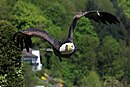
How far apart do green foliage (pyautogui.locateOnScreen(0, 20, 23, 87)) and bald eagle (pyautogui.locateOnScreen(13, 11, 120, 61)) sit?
129 inches

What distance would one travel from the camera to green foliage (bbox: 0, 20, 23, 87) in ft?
78.3

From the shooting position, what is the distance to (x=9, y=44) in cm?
2383

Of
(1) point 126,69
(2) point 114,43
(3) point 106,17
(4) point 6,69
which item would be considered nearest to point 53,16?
(2) point 114,43

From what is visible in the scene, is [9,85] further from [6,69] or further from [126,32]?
[126,32]

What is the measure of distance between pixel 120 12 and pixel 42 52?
2913 centimetres

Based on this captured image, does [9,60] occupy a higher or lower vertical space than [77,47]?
lower

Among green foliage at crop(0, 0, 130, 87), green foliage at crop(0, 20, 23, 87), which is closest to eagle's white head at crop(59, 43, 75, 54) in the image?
green foliage at crop(0, 20, 23, 87)

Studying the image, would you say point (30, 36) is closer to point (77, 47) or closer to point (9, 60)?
point (9, 60)

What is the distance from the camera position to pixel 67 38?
709 inches

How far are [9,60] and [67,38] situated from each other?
638cm

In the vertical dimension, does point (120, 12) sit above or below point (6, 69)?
above

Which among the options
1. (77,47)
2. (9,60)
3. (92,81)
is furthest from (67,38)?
(92,81)

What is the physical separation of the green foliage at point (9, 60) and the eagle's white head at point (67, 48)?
5.97 metres

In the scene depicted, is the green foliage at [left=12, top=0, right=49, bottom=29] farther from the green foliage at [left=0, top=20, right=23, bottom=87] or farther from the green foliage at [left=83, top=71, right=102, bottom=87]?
the green foliage at [left=0, top=20, right=23, bottom=87]
